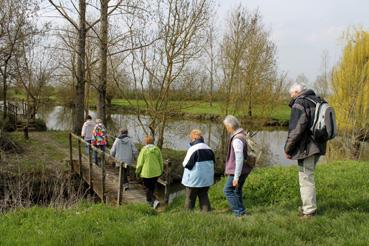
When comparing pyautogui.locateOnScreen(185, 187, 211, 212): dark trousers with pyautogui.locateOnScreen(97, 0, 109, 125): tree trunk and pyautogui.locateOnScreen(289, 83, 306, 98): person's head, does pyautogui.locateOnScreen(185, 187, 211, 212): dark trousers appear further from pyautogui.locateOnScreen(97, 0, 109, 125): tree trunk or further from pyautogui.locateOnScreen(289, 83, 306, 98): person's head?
pyautogui.locateOnScreen(97, 0, 109, 125): tree trunk

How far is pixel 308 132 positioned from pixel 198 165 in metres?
2.07

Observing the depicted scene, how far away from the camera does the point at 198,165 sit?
21.6 feet

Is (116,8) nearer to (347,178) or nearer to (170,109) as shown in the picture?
(170,109)

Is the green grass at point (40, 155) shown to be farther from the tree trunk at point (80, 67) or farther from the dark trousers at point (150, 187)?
the dark trousers at point (150, 187)

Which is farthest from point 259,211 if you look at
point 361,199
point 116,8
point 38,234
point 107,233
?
point 116,8

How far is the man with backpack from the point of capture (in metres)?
5.25

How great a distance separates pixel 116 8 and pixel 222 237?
14.1 meters

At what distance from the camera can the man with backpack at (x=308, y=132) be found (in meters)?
5.25

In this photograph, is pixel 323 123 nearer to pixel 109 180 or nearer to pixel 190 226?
pixel 190 226

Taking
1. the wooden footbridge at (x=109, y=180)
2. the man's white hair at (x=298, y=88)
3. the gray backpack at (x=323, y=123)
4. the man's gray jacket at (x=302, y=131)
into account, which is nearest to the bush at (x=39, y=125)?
the wooden footbridge at (x=109, y=180)

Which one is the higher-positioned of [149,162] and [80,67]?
[80,67]

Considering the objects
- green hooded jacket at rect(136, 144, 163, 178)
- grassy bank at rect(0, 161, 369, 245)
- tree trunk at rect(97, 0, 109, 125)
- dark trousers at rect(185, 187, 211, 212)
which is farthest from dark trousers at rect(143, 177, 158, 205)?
tree trunk at rect(97, 0, 109, 125)

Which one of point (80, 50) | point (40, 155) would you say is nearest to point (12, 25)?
point (80, 50)

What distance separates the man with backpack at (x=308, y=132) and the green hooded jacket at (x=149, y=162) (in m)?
3.91
